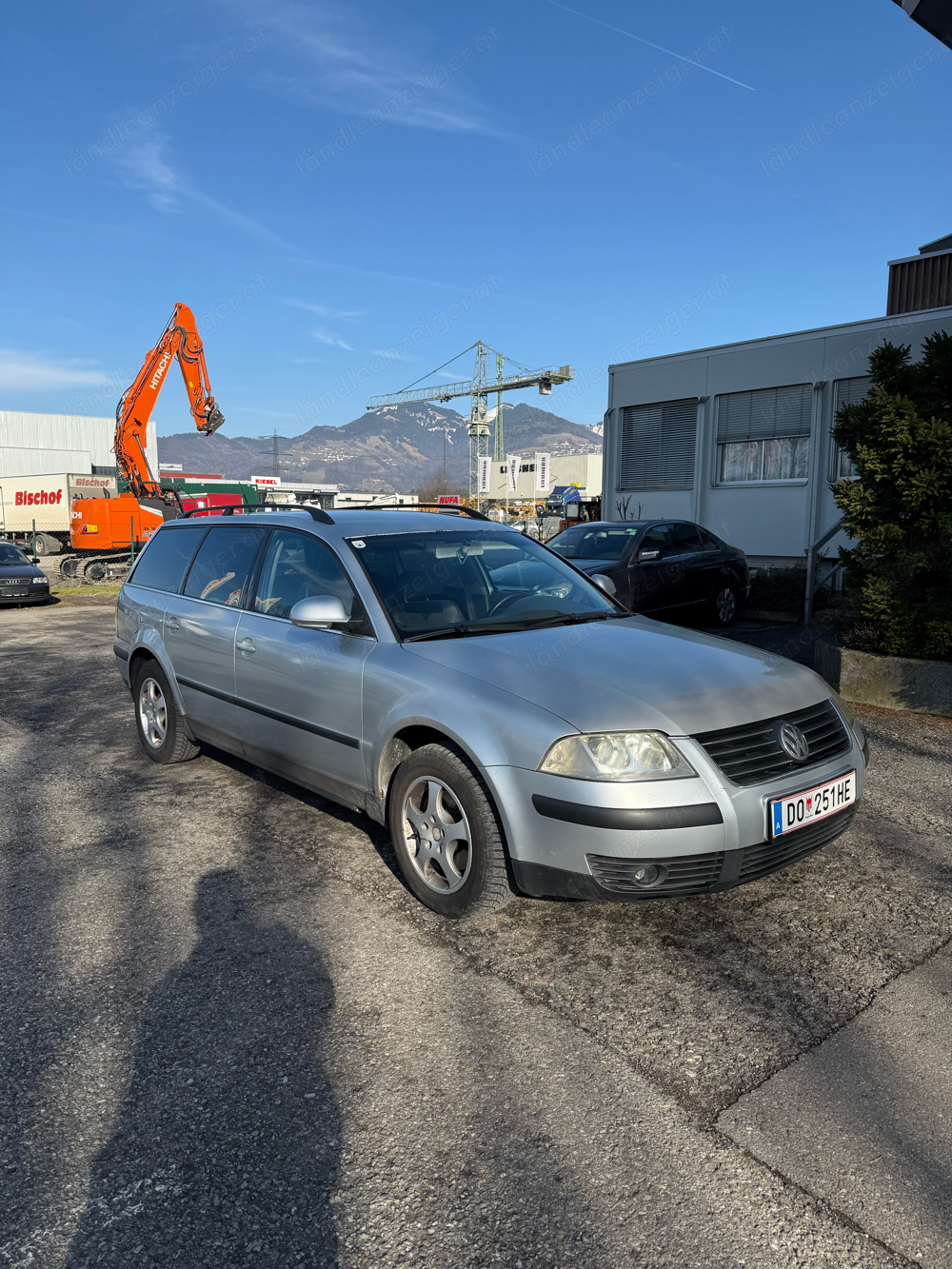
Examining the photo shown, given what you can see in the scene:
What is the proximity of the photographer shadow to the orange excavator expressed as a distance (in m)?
21.0

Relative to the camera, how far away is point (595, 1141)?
233cm

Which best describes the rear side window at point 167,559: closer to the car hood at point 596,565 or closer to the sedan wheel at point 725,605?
the car hood at point 596,565

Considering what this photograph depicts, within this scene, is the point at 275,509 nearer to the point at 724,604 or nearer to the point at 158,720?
the point at 158,720

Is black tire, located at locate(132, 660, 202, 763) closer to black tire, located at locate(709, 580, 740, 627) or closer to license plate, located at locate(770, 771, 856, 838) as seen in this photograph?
license plate, located at locate(770, 771, 856, 838)

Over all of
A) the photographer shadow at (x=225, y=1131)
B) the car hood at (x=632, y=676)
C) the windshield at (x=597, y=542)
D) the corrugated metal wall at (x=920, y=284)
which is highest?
the corrugated metal wall at (x=920, y=284)

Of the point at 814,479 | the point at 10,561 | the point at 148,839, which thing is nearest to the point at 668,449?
the point at 814,479

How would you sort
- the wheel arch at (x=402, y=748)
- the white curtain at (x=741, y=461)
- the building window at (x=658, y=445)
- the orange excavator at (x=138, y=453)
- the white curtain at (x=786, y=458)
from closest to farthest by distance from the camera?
1. the wheel arch at (x=402, y=748)
2. the white curtain at (x=786, y=458)
3. the white curtain at (x=741, y=461)
4. the building window at (x=658, y=445)
5. the orange excavator at (x=138, y=453)

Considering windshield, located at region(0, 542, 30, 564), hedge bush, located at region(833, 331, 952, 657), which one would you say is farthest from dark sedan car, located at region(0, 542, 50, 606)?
hedge bush, located at region(833, 331, 952, 657)

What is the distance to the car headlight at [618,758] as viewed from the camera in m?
3.11

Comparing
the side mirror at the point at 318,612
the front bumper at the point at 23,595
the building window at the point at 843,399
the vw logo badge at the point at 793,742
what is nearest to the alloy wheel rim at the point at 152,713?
the side mirror at the point at 318,612

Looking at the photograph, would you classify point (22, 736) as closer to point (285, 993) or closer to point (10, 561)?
point (285, 993)

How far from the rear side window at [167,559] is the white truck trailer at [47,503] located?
26908mm

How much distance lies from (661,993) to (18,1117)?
6.64ft

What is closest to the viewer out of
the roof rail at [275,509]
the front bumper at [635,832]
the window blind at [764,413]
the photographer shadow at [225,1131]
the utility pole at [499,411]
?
the photographer shadow at [225,1131]
